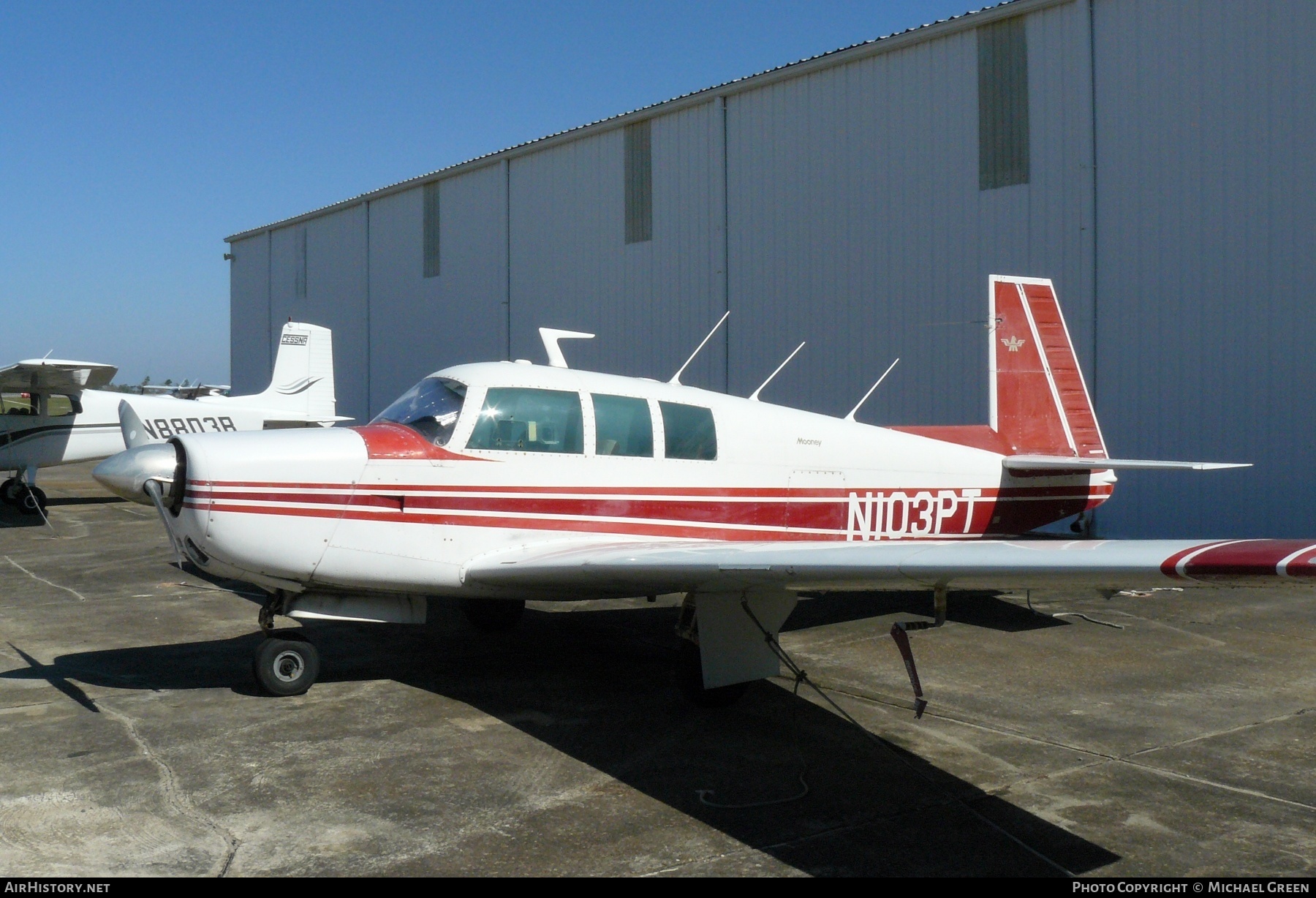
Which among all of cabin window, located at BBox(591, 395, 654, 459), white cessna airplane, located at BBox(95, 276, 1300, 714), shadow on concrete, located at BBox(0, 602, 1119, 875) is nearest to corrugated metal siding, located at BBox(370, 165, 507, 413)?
shadow on concrete, located at BBox(0, 602, 1119, 875)

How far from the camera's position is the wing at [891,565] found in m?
3.08

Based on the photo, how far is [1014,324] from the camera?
789cm

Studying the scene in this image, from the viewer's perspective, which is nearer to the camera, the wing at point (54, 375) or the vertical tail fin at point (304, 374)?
the wing at point (54, 375)

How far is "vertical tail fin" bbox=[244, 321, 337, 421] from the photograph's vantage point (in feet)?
65.9

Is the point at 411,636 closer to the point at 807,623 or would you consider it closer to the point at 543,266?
the point at 807,623

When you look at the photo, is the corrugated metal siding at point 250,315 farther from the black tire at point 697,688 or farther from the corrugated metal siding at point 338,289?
the black tire at point 697,688

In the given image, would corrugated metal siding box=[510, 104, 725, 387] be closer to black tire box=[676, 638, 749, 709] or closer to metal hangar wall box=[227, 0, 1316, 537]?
metal hangar wall box=[227, 0, 1316, 537]

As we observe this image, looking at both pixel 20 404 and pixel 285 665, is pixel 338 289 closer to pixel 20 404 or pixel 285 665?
pixel 20 404

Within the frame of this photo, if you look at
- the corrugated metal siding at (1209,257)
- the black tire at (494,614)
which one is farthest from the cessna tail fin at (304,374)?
the corrugated metal siding at (1209,257)

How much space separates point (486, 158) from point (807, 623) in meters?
15.7

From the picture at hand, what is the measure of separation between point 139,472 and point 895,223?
11.2m

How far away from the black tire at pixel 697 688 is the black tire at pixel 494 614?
84.0 inches

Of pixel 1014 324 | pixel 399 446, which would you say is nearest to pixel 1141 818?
pixel 399 446

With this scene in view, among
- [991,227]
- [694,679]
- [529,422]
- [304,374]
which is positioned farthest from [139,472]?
[304,374]
